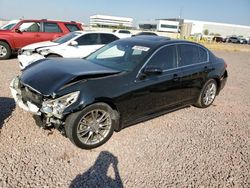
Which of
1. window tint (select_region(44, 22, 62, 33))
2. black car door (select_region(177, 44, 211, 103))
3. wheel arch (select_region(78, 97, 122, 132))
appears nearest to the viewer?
wheel arch (select_region(78, 97, 122, 132))

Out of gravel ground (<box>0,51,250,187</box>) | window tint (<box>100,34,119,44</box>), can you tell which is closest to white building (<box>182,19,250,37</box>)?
window tint (<box>100,34,119,44</box>)

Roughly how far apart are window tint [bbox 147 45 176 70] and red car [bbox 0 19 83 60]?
7617mm

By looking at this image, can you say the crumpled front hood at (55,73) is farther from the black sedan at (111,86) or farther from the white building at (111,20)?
the white building at (111,20)

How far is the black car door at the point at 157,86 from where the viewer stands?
3.97 meters

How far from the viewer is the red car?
34.3 feet

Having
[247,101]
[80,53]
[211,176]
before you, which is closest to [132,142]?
[211,176]

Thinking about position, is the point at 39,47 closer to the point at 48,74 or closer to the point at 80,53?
the point at 80,53

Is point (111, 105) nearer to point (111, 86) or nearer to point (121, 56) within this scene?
point (111, 86)

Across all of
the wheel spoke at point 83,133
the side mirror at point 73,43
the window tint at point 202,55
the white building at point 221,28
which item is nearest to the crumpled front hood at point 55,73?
the wheel spoke at point 83,133

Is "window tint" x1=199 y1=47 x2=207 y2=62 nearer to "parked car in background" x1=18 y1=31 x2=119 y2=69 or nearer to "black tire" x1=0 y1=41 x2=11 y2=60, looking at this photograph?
"parked car in background" x1=18 y1=31 x2=119 y2=69

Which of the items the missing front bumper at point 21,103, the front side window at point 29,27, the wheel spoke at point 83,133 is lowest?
the wheel spoke at point 83,133

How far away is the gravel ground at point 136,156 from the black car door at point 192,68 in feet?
1.91

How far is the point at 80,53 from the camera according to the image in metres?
8.28

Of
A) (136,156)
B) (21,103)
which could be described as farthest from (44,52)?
(136,156)
